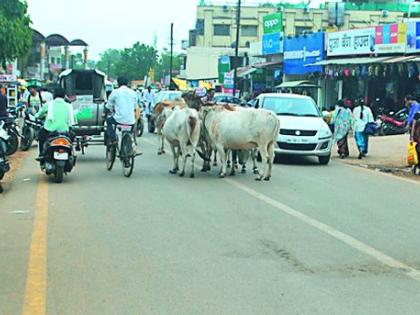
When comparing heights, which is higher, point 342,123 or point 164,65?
point 164,65

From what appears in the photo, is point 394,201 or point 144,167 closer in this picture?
point 394,201

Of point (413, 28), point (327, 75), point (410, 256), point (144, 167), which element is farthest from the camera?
point (327, 75)

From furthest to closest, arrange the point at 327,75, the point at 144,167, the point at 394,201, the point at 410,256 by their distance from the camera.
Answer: the point at 327,75 → the point at 144,167 → the point at 394,201 → the point at 410,256

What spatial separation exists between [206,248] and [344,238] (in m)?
1.91

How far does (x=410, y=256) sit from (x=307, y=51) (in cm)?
3587

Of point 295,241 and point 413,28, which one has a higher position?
point 413,28

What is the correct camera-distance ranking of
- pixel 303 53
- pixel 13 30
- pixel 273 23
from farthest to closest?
pixel 273 23
pixel 303 53
pixel 13 30

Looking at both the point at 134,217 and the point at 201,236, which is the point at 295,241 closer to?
the point at 201,236

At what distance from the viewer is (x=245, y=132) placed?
14859 millimetres

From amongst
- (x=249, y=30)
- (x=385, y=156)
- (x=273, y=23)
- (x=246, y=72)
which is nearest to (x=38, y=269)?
(x=385, y=156)

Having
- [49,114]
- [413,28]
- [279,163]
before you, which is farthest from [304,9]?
[49,114]

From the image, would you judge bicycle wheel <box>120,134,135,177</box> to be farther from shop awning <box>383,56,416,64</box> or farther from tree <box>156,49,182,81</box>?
tree <box>156,49,182,81</box>

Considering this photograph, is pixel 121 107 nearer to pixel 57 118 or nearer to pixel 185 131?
pixel 185 131

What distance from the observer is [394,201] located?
42.0 feet
